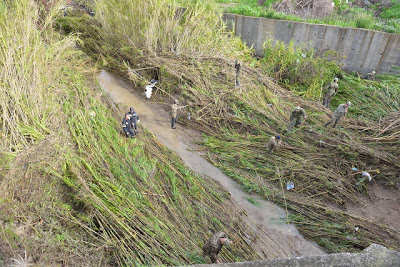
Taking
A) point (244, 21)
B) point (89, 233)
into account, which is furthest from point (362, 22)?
point (89, 233)

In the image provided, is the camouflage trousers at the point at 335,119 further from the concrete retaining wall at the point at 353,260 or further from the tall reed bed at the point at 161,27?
the concrete retaining wall at the point at 353,260

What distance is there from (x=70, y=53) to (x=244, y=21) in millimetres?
6721

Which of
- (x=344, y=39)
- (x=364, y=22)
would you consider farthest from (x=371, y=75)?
(x=364, y=22)

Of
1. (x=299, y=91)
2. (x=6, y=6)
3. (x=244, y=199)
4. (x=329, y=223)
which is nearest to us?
(x=329, y=223)

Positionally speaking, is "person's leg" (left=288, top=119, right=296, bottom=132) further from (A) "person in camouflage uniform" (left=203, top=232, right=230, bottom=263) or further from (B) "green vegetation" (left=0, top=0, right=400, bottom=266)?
(A) "person in camouflage uniform" (left=203, top=232, right=230, bottom=263)

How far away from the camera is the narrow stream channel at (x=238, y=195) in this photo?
505 cm

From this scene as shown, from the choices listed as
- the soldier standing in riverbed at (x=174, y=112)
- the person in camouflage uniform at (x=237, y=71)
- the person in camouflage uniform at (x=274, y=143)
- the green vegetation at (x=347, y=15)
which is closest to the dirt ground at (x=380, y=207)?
the person in camouflage uniform at (x=274, y=143)

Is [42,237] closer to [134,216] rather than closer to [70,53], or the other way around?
[134,216]

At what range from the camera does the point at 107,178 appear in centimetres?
537

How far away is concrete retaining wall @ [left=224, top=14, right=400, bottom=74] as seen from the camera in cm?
913

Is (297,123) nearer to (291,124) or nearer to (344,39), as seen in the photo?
(291,124)

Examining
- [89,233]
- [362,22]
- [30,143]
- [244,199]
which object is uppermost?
[362,22]

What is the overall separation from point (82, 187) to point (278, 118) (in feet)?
17.2

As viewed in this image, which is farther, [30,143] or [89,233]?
[30,143]
